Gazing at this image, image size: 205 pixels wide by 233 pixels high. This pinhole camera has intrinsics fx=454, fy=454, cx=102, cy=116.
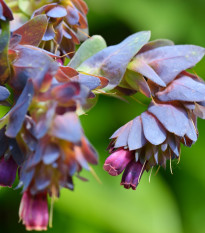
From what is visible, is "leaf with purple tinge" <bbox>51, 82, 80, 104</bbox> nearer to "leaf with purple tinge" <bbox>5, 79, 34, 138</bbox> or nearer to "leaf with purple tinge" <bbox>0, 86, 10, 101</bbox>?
"leaf with purple tinge" <bbox>5, 79, 34, 138</bbox>

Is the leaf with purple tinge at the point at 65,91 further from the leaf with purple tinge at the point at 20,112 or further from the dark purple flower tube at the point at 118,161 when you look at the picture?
the dark purple flower tube at the point at 118,161

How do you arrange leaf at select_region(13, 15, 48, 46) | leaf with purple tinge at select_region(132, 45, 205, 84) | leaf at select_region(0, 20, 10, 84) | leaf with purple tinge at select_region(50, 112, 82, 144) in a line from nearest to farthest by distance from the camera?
1. leaf with purple tinge at select_region(50, 112, 82, 144)
2. leaf at select_region(0, 20, 10, 84)
3. leaf at select_region(13, 15, 48, 46)
4. leaf with purple tinge at select_region(132, 45, 205, 84)

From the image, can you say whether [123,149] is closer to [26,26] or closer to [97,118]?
[26,26]

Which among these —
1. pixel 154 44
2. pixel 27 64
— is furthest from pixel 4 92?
pixel 154 44

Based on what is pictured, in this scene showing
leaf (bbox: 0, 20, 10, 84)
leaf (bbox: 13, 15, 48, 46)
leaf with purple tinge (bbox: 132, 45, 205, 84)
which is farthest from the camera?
leaf with purple tinge (bbox: 132, 45, 205, 84)

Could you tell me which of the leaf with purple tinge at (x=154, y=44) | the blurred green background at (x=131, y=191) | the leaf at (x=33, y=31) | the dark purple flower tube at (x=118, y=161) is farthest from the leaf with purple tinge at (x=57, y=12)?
the blurred green background at (x=131, y=191)

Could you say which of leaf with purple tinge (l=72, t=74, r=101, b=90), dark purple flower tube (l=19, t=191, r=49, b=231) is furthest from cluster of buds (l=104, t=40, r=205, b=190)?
dark purple flower tube (l=19, t=191, r=49, b=231)

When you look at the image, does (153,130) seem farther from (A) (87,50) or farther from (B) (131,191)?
(B) (131,191)
